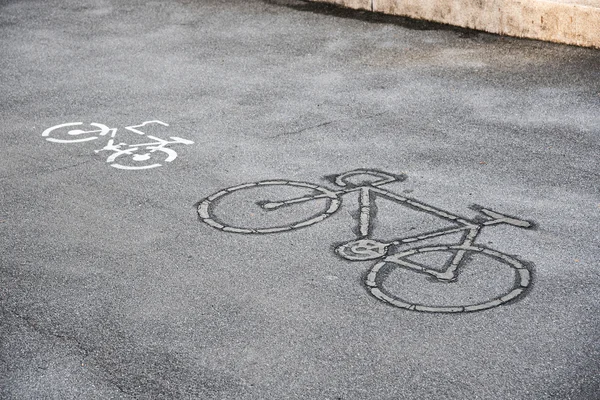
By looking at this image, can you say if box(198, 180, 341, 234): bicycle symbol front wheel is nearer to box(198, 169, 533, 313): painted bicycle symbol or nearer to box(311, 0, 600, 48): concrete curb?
box(198, 169, 533, 313): painted bicycle symbol

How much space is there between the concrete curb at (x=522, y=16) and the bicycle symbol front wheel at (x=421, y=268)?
6.60 m

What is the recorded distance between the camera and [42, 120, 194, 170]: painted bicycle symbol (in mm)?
Result: 9109

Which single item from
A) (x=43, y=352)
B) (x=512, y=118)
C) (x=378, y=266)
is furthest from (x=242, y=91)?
(x=43, y=352)

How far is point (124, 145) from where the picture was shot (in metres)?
9.60

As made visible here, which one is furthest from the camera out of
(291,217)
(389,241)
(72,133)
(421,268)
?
(72,133)

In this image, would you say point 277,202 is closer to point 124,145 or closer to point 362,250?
point 362,250

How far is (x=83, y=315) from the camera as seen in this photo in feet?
20.3

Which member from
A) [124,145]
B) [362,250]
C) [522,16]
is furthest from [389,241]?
[522,16]

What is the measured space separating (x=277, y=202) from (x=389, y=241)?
1284 mm

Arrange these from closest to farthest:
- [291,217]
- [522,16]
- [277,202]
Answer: [291,217], [277,202], [522,16]

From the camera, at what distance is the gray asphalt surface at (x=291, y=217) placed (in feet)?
18.0

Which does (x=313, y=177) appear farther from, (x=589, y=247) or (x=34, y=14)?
(x=34, y=14)

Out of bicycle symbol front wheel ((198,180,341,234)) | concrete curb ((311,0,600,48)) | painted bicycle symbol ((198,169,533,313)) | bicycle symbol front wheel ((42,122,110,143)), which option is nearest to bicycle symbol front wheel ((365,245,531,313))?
painted bicycle symbol ((198,169,533,313))

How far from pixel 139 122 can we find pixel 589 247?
5.51 metres
